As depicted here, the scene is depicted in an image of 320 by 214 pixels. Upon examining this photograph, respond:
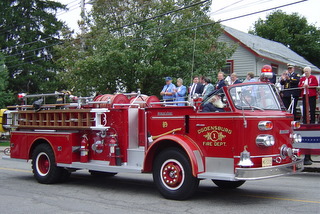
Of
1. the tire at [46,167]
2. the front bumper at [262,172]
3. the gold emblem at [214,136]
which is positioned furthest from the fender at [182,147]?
the tire at [46,167]

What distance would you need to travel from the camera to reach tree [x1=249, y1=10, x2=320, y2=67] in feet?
143

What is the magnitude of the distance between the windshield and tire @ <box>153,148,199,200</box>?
141 centimetres

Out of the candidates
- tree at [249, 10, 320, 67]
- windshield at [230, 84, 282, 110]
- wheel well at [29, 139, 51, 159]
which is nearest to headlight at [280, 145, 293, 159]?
windshield at [230, 84, 282, 110]

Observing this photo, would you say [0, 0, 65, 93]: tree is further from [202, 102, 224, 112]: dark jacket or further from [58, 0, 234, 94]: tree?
[202, 102, 224, 112]: dark jacket

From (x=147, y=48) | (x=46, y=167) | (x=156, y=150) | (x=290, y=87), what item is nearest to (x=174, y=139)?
(x=156, y=150)

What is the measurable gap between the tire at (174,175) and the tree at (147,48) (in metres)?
11.9

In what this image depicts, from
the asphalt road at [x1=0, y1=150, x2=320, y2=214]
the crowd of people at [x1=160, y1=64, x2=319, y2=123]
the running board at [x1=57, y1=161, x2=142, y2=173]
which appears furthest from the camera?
the crowd of people at [x1=160, y1=64, x2=319, y2=123]

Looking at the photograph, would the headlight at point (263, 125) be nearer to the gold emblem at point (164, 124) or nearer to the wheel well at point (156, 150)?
the wheel well at point (156, 150)

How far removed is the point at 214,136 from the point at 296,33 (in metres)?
42.2

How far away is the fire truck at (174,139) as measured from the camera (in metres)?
6.91

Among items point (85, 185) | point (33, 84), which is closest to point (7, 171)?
point (85, 185)

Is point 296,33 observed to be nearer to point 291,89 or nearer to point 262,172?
point 291,89

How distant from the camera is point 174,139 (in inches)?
A: 292

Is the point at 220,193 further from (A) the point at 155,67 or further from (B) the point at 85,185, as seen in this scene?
(A) the point at 155,67
